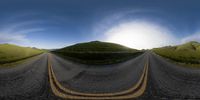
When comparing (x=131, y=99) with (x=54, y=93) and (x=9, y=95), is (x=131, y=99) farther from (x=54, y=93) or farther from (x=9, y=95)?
(x=9, y=95)

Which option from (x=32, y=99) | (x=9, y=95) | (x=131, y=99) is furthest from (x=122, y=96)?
(x=9, y=95)

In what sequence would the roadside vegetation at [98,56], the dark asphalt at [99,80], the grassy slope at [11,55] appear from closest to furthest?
the dark asphalt at [99,80], the roadside vegetation at [98,56], the grassy slope at [11,55]

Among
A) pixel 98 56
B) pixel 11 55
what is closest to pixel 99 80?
pixel 98 56

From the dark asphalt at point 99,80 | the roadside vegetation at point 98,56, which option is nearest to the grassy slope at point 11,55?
the roadside vegetation at point 98,56

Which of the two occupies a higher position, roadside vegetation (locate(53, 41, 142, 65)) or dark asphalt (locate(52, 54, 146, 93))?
roadside vegetation (locate(53, 41, 142, 65))

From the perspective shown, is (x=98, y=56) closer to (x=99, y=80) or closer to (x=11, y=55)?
(x=11, y=55)

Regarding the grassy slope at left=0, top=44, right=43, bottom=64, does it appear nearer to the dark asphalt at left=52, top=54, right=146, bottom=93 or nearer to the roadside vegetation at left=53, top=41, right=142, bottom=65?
the roadside vegetation at left=53, top=41, right=142, bottom=65

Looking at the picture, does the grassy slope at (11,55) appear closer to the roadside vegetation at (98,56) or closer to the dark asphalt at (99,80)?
Answer: the roadside vegetation at (98,56)

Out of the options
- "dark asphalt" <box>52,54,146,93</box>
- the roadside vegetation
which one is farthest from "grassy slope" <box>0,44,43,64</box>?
"dark asphalt" <box>52,54,146,93</box>

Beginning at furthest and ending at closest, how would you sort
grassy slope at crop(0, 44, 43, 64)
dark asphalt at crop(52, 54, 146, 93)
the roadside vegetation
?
grassy slope at crop(0, 44, 43, 64) < the roadside vegetation < dark asphalt at crop(52, 54, 146, 93)

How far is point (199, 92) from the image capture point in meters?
14.0

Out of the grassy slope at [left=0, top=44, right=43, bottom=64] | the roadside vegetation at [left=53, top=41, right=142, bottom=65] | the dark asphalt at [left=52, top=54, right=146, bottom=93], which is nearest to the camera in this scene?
the dark asphalt at [left=52, top=54, right=146, bottom=93]

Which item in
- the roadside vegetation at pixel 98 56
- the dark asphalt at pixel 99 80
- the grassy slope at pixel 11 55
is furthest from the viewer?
the grassy slope at pixel 11 55

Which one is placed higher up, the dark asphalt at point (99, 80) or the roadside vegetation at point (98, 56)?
the roadside vegetation at point (98, 56)
